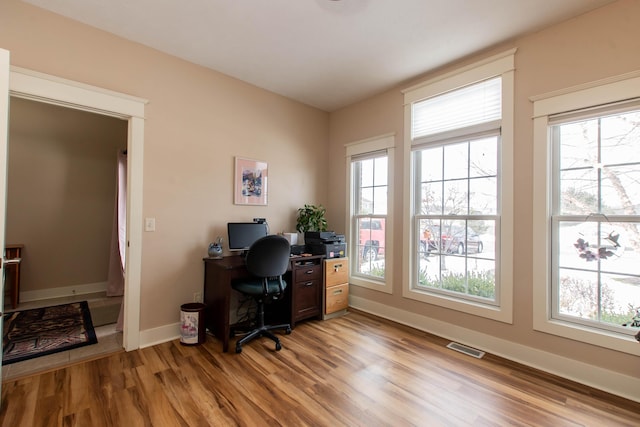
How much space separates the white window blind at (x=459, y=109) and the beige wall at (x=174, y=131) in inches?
69.4

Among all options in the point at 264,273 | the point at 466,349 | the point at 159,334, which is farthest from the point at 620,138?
the point at 159,334

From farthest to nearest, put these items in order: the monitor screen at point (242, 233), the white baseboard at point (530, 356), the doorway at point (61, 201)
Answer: the doorway at point (61, 201) → the monitor screen at point (242, 233) → the white baseboard at point (530, 356)

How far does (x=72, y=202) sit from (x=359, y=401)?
4911mm

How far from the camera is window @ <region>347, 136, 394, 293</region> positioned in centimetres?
354

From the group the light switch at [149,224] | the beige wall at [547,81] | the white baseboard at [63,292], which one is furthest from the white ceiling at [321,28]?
the white baseboard at [63,292]

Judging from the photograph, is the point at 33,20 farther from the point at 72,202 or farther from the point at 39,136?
→ the point at 72,202

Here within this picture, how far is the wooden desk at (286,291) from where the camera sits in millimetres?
2664

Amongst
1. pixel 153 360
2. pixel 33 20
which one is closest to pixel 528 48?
pixel 33 20

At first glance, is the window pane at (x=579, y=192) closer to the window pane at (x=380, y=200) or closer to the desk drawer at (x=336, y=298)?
the window pane at (x=380, y=200)

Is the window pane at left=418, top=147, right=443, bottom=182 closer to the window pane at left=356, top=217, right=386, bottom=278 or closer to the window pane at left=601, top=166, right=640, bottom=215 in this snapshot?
the window pane at left=356, top=217, right=386, bottom=278

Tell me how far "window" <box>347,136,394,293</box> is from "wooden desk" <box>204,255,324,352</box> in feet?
2.33

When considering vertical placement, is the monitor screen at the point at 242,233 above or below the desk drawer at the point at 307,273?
above

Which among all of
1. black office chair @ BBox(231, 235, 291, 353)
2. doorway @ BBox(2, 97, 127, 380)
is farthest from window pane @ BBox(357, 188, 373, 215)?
doorway @ BBox(2, 97, 127, 380)

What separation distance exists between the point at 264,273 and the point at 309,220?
1.29 m
